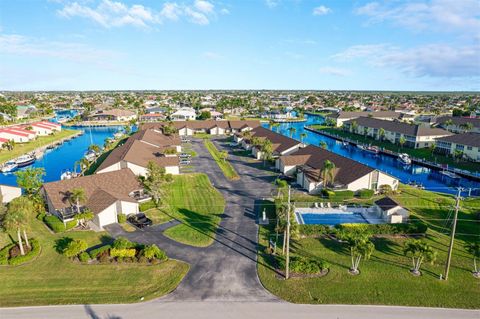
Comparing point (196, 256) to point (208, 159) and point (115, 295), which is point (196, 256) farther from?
point (208, 159)

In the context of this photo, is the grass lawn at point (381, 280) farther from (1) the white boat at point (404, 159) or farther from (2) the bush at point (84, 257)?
(1) the white boat at point (404, 159)

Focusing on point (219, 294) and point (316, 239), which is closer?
point (219, 294)

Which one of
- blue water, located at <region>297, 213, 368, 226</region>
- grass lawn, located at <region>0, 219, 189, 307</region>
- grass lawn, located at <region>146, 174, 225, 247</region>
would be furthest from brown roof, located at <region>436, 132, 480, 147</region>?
grass lawn, located at <region>0, 219, 189, 307</region>

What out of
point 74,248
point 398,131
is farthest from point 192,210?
point 398,131

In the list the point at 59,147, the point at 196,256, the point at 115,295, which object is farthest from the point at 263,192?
the point at 59,147

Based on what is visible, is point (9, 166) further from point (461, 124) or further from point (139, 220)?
point (461, 124)
